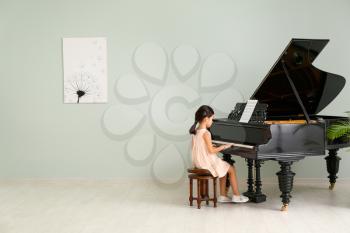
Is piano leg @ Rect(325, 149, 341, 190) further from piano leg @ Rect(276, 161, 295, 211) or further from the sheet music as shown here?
the sheet music

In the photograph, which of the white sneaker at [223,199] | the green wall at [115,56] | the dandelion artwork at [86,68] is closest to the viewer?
the white sneaker at [223,199]

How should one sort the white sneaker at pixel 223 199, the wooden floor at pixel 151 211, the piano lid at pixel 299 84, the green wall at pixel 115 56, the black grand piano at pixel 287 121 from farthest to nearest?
the green wall at pixel 115 56 → the white sneaker at pixel 223 199 → the piano lid at pixel 299 84 → the black grand piano at pixel 287 121 → the wooden floor at pixel 151 211

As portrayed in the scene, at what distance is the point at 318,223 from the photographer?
190 inches

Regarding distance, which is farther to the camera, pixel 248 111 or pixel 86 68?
pixel 86 68

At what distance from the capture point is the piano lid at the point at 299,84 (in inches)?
213

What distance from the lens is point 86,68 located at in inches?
277

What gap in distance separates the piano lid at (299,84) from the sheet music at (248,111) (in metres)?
0.28

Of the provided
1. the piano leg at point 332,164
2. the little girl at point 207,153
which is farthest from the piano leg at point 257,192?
the piano leg at point 332,164

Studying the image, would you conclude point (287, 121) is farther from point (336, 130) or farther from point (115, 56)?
point (115, 56)

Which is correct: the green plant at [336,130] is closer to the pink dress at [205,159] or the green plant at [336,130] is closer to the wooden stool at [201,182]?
the pink dress at [205,159]

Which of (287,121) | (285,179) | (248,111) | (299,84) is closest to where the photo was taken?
(285,179)

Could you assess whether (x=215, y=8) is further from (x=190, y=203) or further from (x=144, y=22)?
(x=190, y=203)

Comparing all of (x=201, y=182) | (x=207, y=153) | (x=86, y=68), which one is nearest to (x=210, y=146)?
(x=207, y=153)

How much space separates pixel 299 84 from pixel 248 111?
2.37ft
